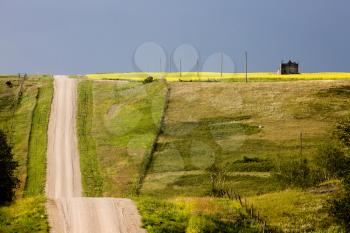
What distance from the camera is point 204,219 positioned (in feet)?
140

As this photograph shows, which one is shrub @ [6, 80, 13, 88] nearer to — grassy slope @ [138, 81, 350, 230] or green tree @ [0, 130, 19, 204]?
grassy slope @ [138, 81, 350, 230]

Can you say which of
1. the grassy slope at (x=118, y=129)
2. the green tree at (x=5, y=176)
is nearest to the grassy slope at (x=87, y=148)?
the grassy slope at (x=118, y=129)

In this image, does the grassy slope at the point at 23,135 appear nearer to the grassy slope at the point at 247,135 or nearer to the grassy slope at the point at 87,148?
the grassy slope at the point at 87,148

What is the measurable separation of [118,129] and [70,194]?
25.1m

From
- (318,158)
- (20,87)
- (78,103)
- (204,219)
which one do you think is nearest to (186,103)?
(78,103)

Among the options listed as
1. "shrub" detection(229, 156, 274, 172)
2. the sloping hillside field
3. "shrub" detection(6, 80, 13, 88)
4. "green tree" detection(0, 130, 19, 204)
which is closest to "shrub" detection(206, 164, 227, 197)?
the sloping hillside field

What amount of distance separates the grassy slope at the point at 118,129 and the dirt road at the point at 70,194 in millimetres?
1646

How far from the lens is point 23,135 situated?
284ft

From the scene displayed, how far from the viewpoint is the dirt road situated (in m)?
41.8

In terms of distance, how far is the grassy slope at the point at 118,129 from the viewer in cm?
7038

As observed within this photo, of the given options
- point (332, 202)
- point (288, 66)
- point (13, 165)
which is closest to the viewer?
point (332, 202)

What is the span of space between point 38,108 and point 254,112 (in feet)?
118

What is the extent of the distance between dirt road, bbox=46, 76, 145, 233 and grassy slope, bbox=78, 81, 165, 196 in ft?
5.40

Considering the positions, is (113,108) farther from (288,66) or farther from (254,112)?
(288,66)
